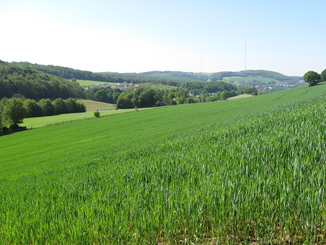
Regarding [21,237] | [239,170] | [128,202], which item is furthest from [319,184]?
[21,237]

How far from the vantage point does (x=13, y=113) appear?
68.1 metres

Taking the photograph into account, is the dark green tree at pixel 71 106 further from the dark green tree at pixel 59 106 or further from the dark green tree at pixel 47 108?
the dark green tree at pixel 47 108

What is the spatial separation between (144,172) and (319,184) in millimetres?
4431

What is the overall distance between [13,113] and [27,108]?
2240 cm

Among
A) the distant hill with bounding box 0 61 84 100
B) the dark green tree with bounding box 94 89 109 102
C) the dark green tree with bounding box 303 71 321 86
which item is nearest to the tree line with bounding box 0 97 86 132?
the distant hill with bounding box 0 61 84 100

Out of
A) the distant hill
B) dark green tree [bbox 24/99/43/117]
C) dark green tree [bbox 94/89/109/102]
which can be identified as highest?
the distant hill

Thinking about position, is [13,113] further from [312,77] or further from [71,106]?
[312,77]

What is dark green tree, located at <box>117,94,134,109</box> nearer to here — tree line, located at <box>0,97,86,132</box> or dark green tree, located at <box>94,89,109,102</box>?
tree line, located at <box>0,97,86,132</box>

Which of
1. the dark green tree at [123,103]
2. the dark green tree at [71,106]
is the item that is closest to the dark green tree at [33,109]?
the dark green tree at [71,106]

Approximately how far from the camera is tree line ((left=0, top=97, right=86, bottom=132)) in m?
67.5

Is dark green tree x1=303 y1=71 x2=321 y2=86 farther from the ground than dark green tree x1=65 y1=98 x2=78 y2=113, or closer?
farther from the ground

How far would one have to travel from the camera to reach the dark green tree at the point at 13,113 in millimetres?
67375

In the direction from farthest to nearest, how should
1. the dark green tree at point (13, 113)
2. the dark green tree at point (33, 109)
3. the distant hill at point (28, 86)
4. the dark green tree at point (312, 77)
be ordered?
1. the distant hill at point (28, 86)
2. the dark green tree at point (312, 77)
3. the dark green tree at point (33, 109)
4. the dark green tree at point (13, 113)

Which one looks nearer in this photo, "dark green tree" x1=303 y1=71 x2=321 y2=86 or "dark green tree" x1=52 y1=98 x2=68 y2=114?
"dark green tree" x1=52 y1=98 x2=68 y2=114
